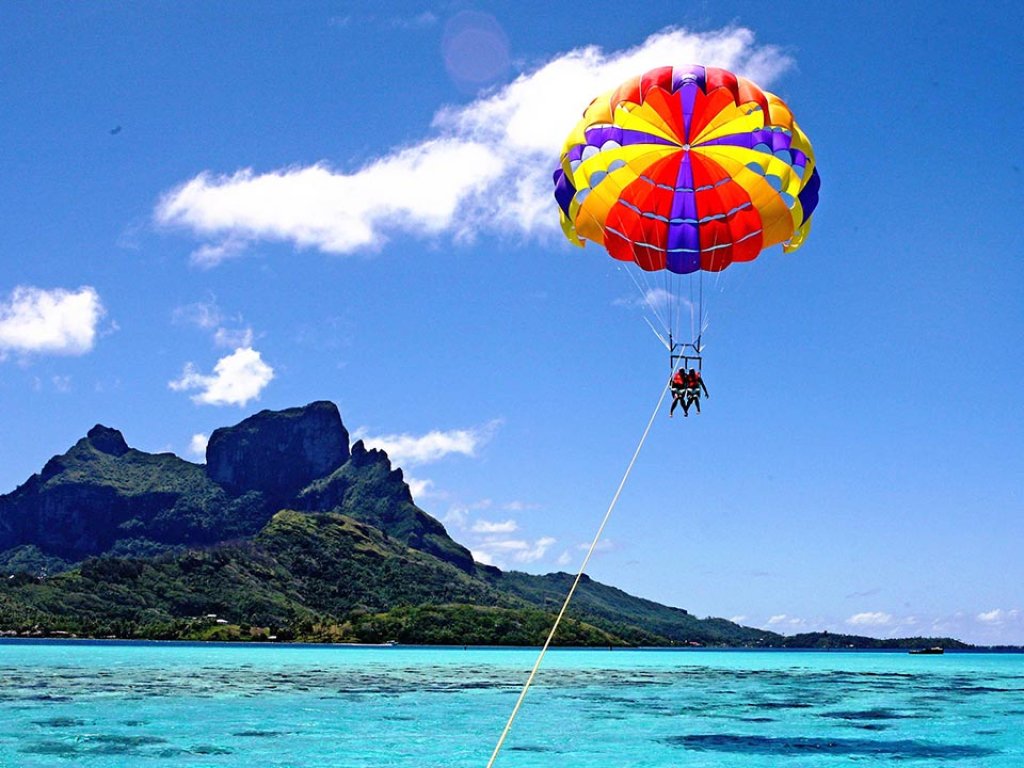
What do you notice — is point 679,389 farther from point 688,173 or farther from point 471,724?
point 471,724

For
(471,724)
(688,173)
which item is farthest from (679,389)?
(471,724)

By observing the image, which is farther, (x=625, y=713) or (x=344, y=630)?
(x=344, y=630)

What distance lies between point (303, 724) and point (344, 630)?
492 ft

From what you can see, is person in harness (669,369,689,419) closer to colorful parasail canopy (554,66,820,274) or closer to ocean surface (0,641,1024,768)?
colorful parasail canopy (554,66,820,274)

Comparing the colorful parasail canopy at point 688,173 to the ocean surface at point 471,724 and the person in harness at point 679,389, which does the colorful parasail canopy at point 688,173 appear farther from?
the ocean surface at point 471,724

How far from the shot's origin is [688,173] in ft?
81.9

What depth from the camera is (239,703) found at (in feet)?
Result: 155

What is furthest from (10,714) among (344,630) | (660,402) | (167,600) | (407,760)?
(167,600)

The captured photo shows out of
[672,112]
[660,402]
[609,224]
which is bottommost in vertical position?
[660,402]

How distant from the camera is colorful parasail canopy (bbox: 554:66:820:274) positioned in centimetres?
2347

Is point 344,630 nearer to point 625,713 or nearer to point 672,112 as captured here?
point 625,713

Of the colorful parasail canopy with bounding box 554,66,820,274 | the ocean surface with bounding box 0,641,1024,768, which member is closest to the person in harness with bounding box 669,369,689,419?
the colorful parasail canopy with bounding box 554,66,820,274

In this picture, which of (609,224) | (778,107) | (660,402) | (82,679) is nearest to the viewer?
(660,402)

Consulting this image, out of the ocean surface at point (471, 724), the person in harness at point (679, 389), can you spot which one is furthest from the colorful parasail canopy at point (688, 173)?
the ocean surface at point (471, 724)
